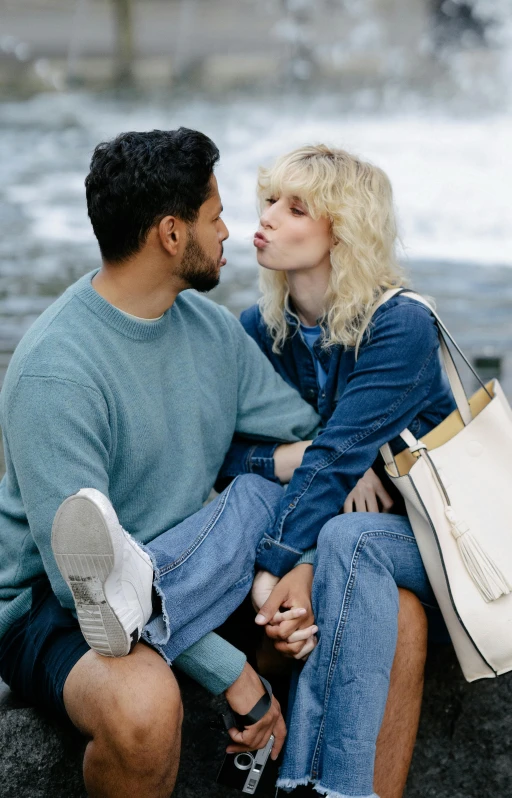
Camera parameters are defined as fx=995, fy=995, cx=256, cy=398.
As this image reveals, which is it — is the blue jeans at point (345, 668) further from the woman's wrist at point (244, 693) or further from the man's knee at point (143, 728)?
the man's knee at point (143, 728)

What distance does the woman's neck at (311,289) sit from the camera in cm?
232

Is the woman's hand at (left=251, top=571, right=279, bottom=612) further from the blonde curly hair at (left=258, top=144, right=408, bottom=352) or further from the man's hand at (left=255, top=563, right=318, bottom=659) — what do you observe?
the blonde curly hair at (left=258, top=144, right=408, bottom=352)

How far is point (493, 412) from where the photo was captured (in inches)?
82.6

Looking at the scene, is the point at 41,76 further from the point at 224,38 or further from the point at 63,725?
the point at 63,725

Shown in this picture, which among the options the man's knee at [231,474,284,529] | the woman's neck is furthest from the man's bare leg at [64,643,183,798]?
the woman's neck

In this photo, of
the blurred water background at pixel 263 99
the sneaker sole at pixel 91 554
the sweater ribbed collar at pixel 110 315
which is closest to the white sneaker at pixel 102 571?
the sneaker sole at pixel 91 554

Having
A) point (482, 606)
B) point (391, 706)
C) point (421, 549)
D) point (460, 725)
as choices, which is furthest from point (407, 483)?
point (460, 725)

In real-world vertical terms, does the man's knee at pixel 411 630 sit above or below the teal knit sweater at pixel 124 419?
below

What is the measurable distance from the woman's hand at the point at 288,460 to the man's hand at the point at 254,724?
517 mm

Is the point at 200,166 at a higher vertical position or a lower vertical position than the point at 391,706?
higher

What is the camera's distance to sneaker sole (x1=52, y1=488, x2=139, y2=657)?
5.04 feet

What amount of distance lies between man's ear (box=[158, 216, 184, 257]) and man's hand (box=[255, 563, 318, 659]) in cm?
70

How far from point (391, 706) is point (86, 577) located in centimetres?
71

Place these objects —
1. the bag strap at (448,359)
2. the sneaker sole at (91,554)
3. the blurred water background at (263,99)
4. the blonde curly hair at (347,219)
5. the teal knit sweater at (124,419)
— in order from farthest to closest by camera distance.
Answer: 1. the blurred water background at (263,99)
2. the blonde curly hair at (347,219)
3. the bag strap at (448,359)
4. the teal knit sweater at (124,419)
5. the sneaker sole at (91,554)
